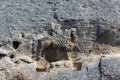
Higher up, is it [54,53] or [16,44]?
[16,44]

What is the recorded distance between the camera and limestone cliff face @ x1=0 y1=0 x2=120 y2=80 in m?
6.56

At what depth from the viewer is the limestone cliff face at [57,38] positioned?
6559 mm

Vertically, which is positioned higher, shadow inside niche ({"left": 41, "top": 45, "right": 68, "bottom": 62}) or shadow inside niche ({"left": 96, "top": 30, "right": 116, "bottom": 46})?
shadow inside niche ({"left": 96, "top": 30, "right": 116, "bottom": 46})

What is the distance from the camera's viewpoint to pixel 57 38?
22.1 ft

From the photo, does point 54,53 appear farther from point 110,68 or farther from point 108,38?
point 110,68

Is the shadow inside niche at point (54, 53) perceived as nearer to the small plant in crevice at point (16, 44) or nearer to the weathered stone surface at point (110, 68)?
the small plant in crevice at point (16, 44)

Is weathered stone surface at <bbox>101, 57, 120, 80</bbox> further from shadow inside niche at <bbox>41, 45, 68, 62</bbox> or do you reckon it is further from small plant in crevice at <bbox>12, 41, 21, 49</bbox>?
small plant in crevice at <bbox>12, 41, 21, 49</bbox>

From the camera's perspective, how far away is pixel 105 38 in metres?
6.71

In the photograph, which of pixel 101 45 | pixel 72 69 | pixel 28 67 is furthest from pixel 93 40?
pixel 28 67

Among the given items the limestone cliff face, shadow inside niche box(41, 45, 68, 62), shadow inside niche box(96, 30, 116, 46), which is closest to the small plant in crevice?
the limestone cliff face

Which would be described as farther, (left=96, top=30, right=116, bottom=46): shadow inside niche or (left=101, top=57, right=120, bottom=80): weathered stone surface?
(left=96, top=30, right=116, bottom=46): shadow inside niche

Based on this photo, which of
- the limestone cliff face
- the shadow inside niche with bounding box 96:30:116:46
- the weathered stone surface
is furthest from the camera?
the shadow inside niche with bounding box 96:30:116:46

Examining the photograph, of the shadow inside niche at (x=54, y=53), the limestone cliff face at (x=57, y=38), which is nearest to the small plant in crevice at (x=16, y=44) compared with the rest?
the limestone cliff face at (x=57, y=38)

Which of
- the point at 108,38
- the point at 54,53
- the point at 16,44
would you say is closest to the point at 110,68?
the point at 108,38
